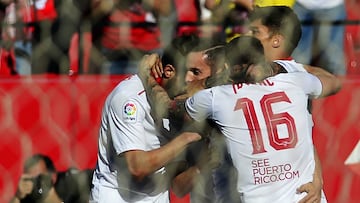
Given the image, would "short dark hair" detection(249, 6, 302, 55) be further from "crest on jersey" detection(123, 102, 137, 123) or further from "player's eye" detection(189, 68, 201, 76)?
"crest on jersey" detection(123, 102, 137, 123)

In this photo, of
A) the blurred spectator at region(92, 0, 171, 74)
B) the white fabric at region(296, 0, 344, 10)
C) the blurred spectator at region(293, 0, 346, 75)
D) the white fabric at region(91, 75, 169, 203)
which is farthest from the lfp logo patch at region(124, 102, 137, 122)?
the white fabric at region(296, 0, 344, 10)

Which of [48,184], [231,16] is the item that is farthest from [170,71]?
[48,184]

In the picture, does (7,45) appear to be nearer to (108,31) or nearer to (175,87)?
(108,31)

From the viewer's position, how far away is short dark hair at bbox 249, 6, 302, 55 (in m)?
2.62

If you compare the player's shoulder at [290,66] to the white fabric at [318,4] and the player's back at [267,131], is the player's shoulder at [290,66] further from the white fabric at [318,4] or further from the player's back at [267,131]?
the white fabric at [318,4]

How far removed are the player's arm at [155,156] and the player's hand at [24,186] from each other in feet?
1.87

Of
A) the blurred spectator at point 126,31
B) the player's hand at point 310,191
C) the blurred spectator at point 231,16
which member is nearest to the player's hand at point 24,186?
the blurred spectator at point 126,31

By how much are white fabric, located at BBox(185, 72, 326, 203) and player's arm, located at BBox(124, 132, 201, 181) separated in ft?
0.27

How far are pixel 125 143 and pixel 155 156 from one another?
0.37 feet

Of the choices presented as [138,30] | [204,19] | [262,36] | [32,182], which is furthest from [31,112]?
[262,36]

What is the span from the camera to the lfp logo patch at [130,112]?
264 centimetres

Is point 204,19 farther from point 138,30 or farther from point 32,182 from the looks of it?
point 32,182

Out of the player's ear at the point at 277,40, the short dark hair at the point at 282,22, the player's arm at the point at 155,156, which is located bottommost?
the player's arm at the point at 155,156

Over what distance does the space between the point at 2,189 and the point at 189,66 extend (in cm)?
94
